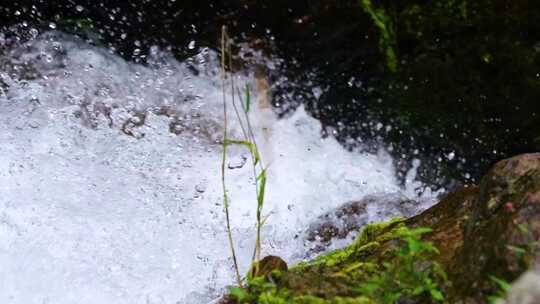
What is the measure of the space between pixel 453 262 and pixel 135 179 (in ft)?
7.57

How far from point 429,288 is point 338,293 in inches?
13.0

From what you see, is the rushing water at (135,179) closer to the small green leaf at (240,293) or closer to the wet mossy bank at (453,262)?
the wet mossy bank at (453,262)

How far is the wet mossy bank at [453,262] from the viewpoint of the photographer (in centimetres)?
216

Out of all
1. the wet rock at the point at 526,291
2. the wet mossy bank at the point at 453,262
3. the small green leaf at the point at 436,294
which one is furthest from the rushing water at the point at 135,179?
the wet rock at the point at 526,291

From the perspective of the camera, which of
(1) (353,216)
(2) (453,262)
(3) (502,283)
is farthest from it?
(1) (353,216)

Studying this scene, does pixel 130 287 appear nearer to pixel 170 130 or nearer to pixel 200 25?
pixel 170 130

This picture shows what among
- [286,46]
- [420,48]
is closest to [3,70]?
[286,46]

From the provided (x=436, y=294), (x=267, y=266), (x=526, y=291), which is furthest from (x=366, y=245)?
(x=526, y=291)

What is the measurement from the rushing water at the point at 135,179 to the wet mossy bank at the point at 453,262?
1030 millimetres

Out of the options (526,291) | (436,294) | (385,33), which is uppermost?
(385,33)

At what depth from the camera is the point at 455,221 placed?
2863 millimetres

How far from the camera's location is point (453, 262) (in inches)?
96.7

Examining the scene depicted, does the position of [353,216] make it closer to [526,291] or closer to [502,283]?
[502,283]

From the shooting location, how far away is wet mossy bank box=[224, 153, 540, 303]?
7.09 ft
